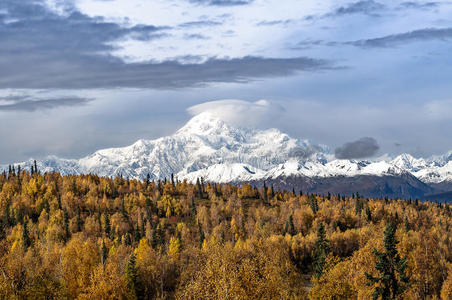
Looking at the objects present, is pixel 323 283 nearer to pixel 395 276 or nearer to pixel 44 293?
pixel 395 276

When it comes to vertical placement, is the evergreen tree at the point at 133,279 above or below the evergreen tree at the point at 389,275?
below

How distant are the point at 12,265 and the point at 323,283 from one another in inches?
2397

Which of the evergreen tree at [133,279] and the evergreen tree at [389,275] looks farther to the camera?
Result: the evergreen tree at [133,279]

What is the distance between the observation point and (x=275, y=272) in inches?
3282

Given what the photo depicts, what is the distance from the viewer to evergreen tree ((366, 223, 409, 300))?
85.0 metres

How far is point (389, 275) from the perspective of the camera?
85.2m

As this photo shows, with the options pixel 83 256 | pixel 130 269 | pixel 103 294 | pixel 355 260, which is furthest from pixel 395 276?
pixel 83 256

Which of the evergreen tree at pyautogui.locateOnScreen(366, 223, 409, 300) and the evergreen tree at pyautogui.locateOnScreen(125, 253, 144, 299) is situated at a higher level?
the evergreen tree at pyautogui.locateOnScreen(366, 223, 409, 300)

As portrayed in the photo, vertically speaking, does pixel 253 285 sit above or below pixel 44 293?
above

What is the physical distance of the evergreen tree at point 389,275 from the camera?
85.0m

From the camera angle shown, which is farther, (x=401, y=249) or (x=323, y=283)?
(x=401, y=249)

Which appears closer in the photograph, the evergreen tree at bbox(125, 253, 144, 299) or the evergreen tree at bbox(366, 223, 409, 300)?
the evergreen tree at bbox(366, 223, 409, 300)

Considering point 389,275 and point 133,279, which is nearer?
point 389,275

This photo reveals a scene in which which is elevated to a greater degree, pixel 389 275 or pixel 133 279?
pixel 389 275
